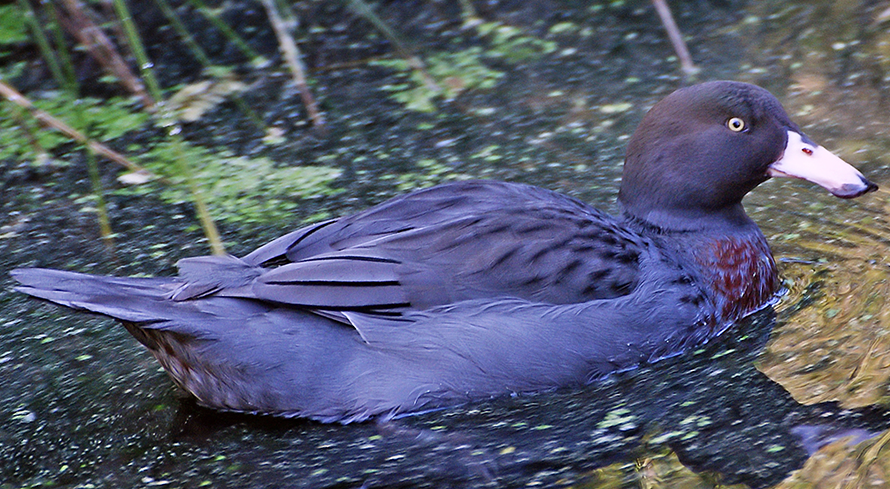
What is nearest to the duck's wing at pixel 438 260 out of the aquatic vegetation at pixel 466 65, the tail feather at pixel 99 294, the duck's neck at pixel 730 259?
the tail feather at pixel 99 294

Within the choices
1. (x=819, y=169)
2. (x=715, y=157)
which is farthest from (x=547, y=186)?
(x=819, y=169)

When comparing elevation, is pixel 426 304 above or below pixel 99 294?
below

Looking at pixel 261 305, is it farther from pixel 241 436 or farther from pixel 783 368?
pixel 783 368

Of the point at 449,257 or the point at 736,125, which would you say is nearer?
the point at 449,257

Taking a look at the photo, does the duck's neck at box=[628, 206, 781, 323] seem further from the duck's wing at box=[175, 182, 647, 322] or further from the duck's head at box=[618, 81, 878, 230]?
the duck's wing at box=[175, 182, 647, 322]

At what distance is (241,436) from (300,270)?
1.90 ft

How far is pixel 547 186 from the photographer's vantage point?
5215 millimetres

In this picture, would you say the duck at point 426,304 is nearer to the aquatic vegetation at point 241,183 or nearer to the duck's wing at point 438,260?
the duck's wing at point 438,260

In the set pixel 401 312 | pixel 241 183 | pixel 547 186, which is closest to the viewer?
pixel 401 312

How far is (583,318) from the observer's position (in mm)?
3805

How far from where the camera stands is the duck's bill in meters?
4.10

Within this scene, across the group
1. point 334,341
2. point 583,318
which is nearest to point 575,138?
point 583,318

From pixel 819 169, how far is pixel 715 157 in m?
0.38

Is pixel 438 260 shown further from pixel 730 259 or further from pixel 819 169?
pixel 819 169
